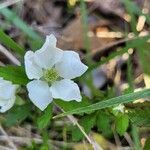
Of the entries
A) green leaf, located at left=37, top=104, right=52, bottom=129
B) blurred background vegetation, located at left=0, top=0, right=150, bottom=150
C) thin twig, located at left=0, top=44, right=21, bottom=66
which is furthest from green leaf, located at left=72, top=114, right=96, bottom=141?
thin twig, located at left=0, top=44, right=21, bottom=66

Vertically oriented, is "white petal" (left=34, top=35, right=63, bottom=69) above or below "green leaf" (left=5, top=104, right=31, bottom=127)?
above

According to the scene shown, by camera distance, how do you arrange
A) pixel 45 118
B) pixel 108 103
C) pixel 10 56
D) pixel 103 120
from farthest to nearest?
pixel 10 56, pixel 103 120, pixel 45 118, pixel 108 103

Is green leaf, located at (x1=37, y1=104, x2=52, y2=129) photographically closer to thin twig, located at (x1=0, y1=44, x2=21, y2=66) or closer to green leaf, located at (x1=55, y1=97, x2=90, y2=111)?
green leaf, located at (x1=55, y1=97, x2=90, y2=111)

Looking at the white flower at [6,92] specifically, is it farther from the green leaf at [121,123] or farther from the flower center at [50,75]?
the green leaf at [121,123]

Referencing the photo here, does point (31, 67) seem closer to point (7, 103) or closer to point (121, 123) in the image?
point (7, 103)

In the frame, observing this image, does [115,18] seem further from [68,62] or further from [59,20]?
[68,62]

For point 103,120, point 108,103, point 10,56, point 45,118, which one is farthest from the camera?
point 10,56

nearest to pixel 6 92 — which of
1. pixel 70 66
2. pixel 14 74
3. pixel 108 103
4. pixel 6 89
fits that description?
pixel 6 89
